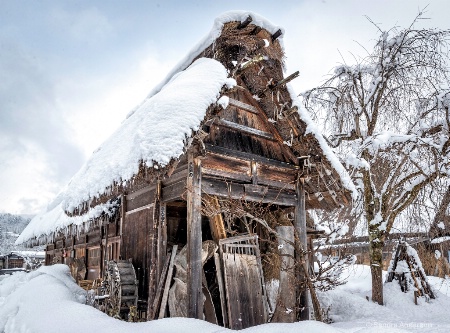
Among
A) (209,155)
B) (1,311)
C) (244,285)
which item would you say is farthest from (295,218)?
(1,311)

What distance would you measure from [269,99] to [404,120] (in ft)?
12.0

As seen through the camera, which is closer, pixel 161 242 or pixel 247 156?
pixel 161 242

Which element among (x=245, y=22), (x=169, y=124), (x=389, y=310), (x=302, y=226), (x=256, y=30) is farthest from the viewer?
(x=389, y=310)

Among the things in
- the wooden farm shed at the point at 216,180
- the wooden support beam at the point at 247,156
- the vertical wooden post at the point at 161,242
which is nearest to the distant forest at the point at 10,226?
the wooden farm shed at the point at 216,180

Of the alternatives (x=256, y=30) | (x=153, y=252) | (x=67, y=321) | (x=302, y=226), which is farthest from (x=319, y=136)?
(x=67, y=321)

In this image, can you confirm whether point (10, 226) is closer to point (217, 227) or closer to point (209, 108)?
point (217, 227)

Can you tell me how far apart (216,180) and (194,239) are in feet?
3.98

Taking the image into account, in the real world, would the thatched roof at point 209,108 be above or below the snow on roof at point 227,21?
below

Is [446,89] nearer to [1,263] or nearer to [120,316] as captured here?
[120,316]

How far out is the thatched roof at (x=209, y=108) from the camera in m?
5.14

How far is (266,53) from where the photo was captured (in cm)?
668

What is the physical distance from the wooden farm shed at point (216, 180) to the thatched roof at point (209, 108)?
0.07 feet

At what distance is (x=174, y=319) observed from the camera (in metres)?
3.67

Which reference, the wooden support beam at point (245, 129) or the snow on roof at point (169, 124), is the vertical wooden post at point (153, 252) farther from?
the wooden support beam at point (245, 129)
